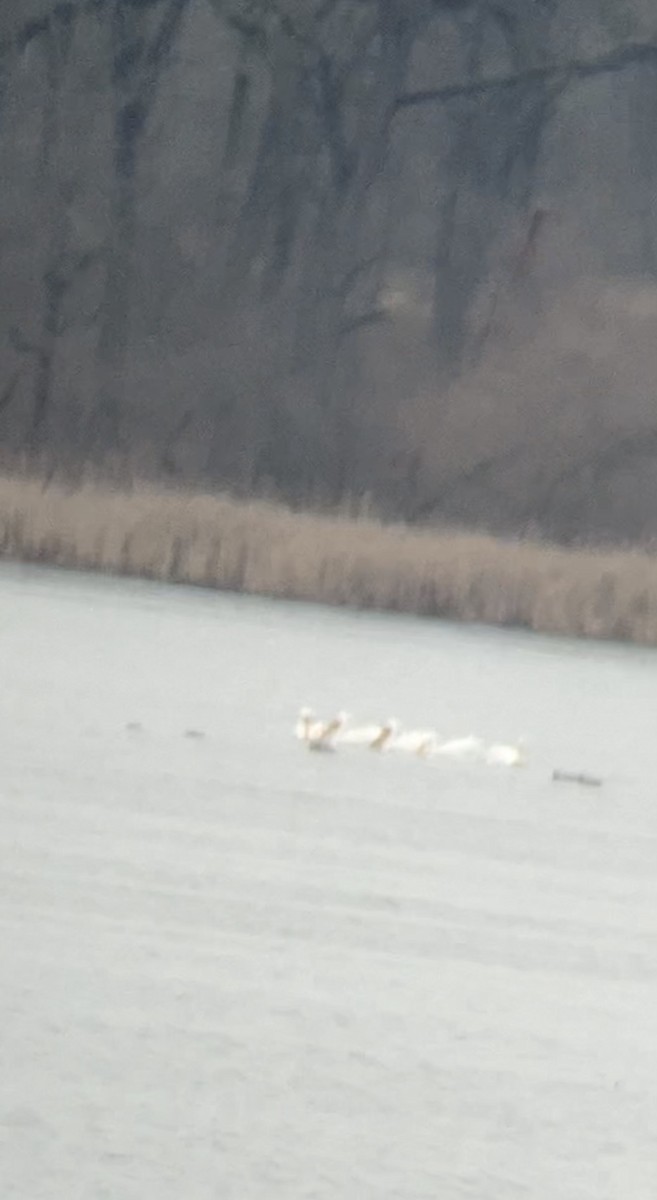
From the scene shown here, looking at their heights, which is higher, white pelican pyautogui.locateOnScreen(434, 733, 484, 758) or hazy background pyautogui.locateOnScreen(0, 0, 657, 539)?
hazy background pyautogui.locateOnScreen(0, 0, 657, 539)

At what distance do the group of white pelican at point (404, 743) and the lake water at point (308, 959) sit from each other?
0.09 meters

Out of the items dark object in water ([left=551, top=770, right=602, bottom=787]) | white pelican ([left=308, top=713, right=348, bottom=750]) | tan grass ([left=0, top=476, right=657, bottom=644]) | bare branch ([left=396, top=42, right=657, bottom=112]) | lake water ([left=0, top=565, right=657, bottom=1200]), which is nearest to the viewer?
lake water ([left=0, top=565, right=657, bottom=1200])

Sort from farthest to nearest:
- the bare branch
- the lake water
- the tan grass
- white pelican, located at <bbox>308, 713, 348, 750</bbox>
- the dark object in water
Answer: the bare branch, the tan grass, white pelican, located at <bbox>308, 713, 348, 750</bbox>, the dark object in water, the lake water

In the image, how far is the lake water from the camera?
8.47 ft

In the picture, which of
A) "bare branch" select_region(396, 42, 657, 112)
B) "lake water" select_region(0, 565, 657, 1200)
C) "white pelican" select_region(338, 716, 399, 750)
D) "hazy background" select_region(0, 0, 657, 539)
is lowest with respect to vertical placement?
"white pelican" select_region(338, 716, 399, 750)

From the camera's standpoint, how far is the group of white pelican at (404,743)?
20.2 ft

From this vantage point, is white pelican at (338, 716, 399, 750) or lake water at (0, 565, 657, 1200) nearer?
lake water at (0, 565, 657, 1200)

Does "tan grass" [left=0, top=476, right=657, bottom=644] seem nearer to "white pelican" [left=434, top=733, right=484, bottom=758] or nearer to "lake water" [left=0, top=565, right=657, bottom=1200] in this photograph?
"lake water" [left=0, top=565, right=657, bottom=1200]

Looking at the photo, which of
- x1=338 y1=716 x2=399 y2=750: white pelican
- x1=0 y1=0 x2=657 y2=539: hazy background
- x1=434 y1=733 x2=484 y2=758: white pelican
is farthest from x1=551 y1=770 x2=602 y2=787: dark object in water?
x1=0 y1=0 x2=657 y2=539: hazy background

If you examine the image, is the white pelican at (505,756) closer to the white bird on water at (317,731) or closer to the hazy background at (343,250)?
the white bird on water at (317,731)

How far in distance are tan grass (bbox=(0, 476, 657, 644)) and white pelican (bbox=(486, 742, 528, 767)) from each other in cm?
407

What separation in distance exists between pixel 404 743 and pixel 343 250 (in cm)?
550

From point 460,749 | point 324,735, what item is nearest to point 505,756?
point 460,749

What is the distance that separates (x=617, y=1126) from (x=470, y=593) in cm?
773
